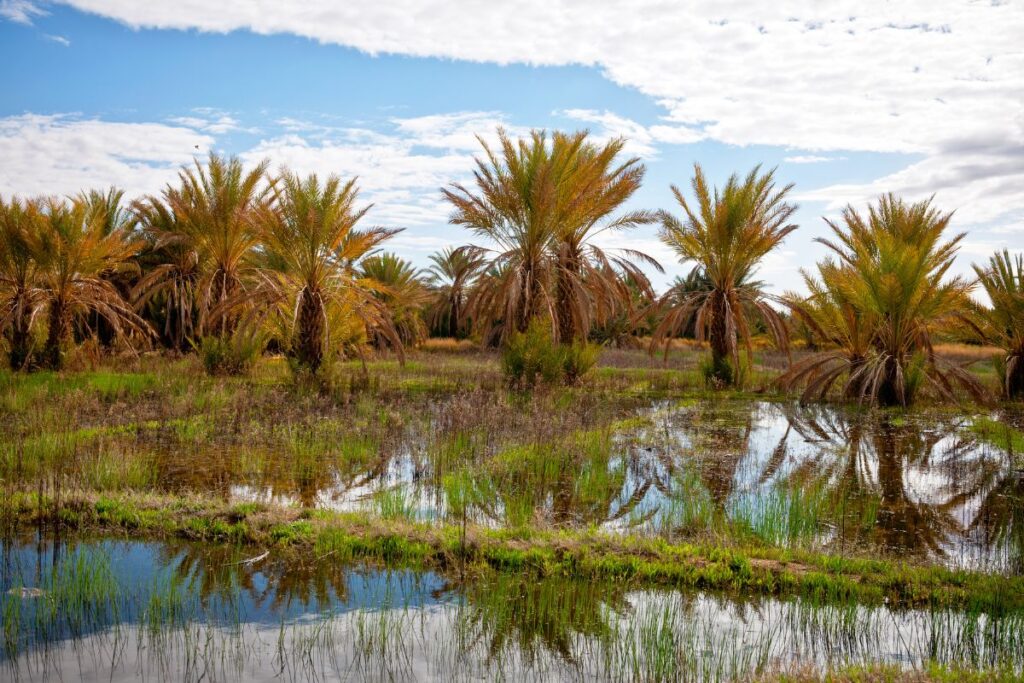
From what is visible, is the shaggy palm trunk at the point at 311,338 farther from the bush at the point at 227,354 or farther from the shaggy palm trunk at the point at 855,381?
the shaggy palm trunk at the point at 855,381

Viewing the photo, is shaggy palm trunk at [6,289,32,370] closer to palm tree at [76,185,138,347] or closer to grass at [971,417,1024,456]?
palm tree at [76,185,138,347]

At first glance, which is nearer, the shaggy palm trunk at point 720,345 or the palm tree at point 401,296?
the shaggy palm trunk at point 720,345

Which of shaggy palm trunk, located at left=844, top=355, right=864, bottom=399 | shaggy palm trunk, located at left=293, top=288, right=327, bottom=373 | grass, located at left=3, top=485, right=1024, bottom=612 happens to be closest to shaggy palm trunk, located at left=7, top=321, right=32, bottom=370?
shaggy palm trunk, located at left=293, top=288, right=327, bottom=373

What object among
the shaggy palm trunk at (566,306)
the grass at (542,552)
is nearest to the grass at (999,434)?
the grass at (542,552)

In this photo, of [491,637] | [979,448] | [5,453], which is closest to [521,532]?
[491,637]

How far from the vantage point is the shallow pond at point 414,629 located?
185 inches

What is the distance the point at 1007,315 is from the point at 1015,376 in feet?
4.10

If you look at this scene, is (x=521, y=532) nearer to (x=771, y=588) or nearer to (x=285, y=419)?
(x=771, y=588)

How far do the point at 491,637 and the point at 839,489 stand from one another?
205 inches

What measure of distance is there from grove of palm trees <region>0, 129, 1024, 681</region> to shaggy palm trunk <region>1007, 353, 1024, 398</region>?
0.17 ft

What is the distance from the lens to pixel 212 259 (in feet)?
74.2

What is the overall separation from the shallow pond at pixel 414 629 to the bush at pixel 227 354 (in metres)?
12.6

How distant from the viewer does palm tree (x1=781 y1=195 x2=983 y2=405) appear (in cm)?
1584

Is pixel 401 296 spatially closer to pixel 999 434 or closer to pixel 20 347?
pixel 20 347
